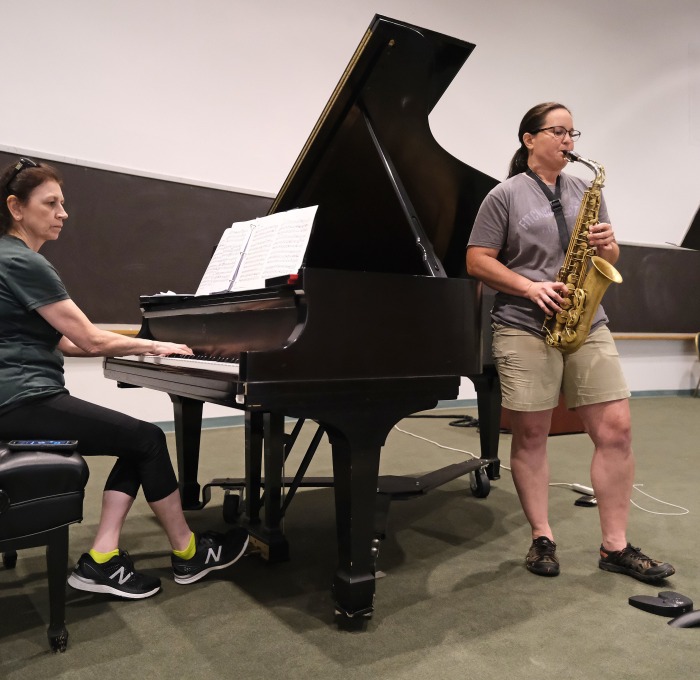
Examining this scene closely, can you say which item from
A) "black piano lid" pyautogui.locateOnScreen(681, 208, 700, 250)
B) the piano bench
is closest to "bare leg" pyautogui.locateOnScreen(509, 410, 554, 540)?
the piano bench

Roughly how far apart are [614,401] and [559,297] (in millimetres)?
430

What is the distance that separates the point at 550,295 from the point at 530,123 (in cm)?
68

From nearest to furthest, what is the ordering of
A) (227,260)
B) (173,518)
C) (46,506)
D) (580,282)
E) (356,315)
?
(46,506)
(356,315)
(173,518)
(580,282)
(227,260)

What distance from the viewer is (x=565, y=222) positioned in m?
2.32

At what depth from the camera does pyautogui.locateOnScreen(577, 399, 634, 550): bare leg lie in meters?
2.24

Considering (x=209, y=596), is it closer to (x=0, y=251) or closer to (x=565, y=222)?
(x=0, y=251)

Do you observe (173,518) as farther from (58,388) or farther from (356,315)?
(356,315)

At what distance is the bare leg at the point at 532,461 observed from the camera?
91.7 inches

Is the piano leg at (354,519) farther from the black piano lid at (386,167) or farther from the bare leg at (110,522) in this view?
the bare leg at (110,522)

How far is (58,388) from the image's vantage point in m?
1.95

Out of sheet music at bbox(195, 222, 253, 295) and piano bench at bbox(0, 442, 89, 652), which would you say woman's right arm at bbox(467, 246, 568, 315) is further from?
piano bench at bbox(0, 442, 89, 652)

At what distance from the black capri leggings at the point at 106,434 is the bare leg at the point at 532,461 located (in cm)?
122

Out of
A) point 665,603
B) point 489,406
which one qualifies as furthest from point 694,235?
point 665,603

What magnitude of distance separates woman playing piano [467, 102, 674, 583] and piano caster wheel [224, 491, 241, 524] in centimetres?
122
